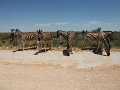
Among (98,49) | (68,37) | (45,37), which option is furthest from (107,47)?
(45,37)

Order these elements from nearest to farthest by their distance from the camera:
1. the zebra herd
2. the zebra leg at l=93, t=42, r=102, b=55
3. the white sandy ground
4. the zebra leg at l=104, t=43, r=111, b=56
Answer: the white sandy ground < the zebra leg at l=104, t=43, r=111, b=56 < the zebra leg at l=93, t=42, r=102, b=55 < the zebra herd

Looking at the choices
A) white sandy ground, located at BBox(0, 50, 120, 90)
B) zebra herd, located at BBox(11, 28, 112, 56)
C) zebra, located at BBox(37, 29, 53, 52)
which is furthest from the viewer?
zebra, located at BBox(37, 29, 53, 52)

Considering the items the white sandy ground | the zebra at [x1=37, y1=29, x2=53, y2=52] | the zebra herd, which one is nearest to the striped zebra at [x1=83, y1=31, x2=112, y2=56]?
the zebra herd

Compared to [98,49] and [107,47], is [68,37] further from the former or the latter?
[107,47]

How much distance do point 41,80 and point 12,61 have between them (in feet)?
20.1

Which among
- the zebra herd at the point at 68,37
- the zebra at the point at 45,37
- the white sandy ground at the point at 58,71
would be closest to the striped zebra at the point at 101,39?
the zebra herd at the point at 68,37

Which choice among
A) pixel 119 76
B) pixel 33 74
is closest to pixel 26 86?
pixel 33 74

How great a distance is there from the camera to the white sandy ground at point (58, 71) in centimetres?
1318

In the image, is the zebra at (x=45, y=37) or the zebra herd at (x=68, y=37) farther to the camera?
the zebra at (x=45, y=37)

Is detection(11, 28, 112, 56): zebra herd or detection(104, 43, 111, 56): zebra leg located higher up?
detection(11, 28, 112, 56): zebra herd

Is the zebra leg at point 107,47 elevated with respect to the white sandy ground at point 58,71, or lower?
Result: elevated

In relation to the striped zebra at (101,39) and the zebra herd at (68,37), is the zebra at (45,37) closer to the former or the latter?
the zebra herd at (68,37)

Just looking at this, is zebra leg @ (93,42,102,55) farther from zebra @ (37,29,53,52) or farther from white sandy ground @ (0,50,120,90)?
zebra @ (37,29,53,52)

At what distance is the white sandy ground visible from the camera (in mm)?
13180
